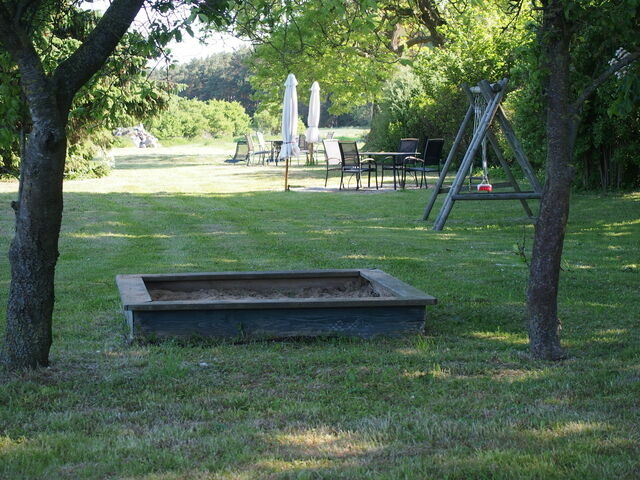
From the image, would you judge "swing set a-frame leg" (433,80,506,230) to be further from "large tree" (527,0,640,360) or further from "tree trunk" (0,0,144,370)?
"tree trunk" (0,0,144,370)

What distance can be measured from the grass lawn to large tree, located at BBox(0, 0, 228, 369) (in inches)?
11.5

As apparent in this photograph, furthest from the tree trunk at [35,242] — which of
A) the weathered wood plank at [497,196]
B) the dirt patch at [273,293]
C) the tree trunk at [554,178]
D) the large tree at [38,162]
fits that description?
the weathered wood plank at [497,196]

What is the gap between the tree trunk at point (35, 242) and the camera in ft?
13.5

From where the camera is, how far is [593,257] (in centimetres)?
895

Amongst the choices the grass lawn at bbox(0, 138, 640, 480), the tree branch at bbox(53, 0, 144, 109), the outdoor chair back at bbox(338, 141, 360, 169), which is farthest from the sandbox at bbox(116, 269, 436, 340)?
the outdoor chair back at bbox(338, 141, 360, 169)

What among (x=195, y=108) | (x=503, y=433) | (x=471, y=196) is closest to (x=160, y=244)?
(x=471, y=196)

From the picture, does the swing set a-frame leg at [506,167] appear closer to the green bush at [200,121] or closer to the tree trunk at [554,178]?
the tree trunk at [554,178]

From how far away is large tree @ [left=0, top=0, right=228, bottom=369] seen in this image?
407cm

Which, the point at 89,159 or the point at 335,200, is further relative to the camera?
the point at 89,159

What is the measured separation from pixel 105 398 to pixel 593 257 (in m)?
6.31

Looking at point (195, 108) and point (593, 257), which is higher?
point (195, 108)

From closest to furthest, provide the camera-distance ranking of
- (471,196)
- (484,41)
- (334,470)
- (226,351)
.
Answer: (334,470)
(226,351)
(471,196)
(484,41)

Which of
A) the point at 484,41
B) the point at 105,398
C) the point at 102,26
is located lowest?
the point at 105,398

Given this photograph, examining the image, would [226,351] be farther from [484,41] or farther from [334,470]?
[484,41]
